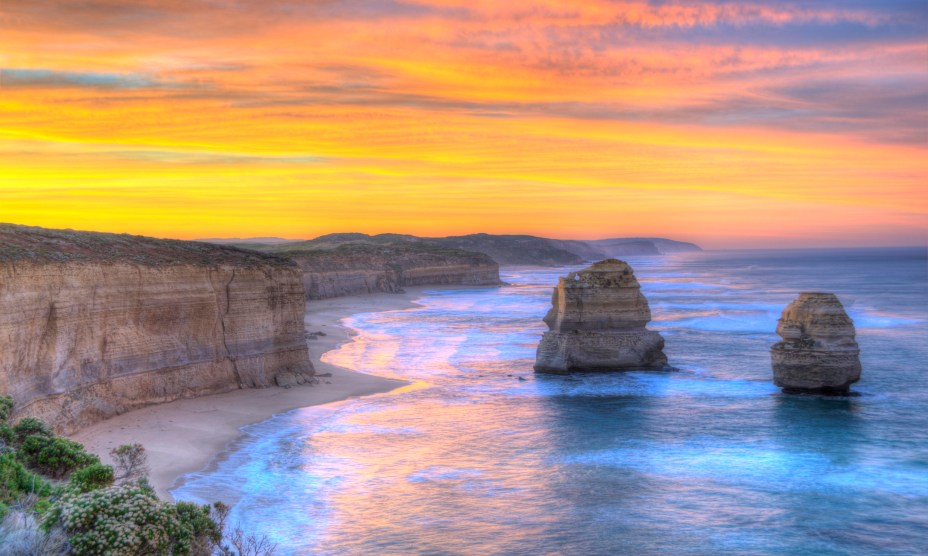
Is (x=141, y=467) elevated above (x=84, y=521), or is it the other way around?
(x=84, y=521)

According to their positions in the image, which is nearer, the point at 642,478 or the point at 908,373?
the point at 642,478

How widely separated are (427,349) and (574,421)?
21603 millimetres

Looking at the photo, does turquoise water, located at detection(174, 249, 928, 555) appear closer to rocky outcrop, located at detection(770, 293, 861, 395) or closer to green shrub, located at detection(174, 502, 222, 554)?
rocky outcrop, located at detection(770, 293, 861, 395)

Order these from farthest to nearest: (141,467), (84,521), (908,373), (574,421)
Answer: (908,373) < (574,421) < (141,467) < (84,521)

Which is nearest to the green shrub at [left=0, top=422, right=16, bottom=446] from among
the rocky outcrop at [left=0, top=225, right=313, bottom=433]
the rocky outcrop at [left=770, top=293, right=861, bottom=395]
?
the rocky outcrop at [left=0, top=225, right=313, bottom=433]

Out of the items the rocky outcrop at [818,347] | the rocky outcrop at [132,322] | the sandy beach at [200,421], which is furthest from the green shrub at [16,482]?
the rocky outcrop at [818,347]

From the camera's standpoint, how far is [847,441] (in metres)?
26.6

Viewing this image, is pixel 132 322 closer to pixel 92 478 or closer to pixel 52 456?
pixel 52 456

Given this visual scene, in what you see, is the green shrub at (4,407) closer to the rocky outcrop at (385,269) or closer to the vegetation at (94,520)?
the vegetation at (94,520)

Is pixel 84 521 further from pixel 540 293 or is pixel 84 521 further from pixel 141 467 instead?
pixel 540 293

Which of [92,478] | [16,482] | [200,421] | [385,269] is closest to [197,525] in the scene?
[92,478]

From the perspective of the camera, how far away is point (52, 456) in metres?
17.2

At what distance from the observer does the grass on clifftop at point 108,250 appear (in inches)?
1012

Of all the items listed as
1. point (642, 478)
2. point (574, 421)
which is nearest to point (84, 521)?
point (642, 478)
